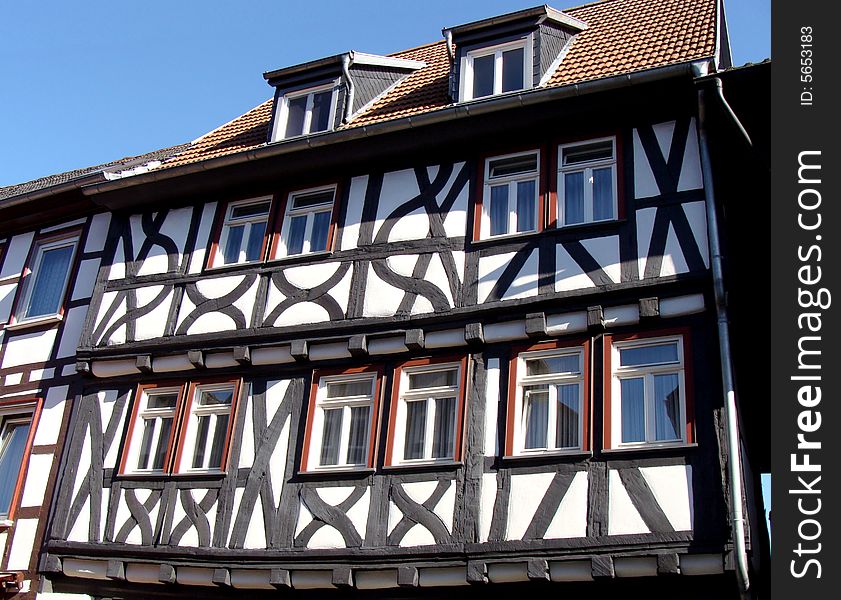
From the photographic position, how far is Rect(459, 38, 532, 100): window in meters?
14.6

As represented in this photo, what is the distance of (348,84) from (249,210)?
2.55 meters

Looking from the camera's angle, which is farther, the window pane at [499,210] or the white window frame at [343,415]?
the window pane at [499,210]

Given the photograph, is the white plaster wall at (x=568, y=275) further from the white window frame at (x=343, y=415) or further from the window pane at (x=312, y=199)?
the window pane at (x=312, y=199)

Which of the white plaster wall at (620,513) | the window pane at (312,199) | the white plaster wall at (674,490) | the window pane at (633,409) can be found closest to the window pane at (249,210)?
the window pane at (312,199)

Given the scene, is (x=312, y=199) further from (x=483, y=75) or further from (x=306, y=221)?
(x=483, y=75)

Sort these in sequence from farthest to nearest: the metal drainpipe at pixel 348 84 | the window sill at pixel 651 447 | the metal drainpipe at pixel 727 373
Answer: the metal drainpipe at pixel 348 84 < the window sill at pixel 651 447 < the metal drainpipe at pixel 727 373

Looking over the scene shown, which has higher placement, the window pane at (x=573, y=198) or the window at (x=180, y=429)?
the window pane at (x=573, y=198)

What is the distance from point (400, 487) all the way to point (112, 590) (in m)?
4.48

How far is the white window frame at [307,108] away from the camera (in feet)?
51.9

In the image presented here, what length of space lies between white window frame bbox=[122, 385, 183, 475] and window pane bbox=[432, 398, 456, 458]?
3.88 metres

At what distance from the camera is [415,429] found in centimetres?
1253

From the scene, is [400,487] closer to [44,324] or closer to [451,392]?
[451,392]

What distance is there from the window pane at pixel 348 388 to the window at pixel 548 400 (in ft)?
6.89

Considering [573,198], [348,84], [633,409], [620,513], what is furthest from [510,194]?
[620,513]
